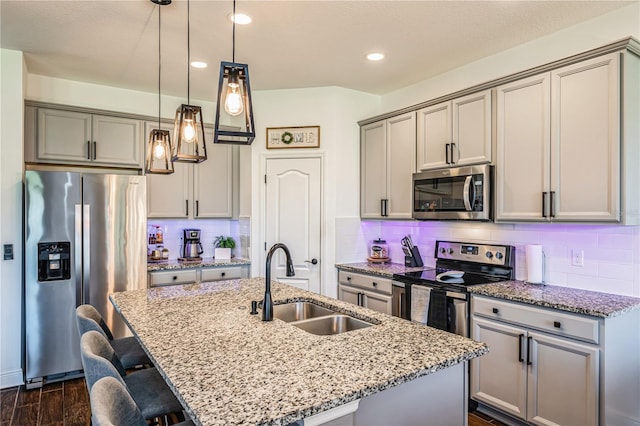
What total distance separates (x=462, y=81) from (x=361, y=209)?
5.18 ft

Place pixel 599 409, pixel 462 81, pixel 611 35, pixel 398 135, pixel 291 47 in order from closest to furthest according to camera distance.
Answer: pixel 599 409
pixel 611 35
pixel 291 47
pixel 462 81
pixel 398 135

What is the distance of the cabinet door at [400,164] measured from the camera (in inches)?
148

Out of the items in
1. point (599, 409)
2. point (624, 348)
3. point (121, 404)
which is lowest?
point (599, 409)

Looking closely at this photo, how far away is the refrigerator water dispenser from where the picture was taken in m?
3.32

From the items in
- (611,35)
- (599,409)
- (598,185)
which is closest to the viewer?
(599,409)

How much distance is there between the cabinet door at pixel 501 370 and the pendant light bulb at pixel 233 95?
7.01ft

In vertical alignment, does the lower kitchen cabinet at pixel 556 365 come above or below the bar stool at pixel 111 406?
below

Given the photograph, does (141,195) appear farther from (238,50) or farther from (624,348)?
(624,348)

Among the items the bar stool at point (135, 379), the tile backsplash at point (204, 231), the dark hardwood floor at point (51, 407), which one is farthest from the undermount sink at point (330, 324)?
the tile backsplash at point (204, 231)

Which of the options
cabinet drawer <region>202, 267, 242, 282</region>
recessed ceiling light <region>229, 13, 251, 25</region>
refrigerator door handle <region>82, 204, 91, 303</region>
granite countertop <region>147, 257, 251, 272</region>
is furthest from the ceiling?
cabinet drawer <region>202, 267, 242, 282</region>

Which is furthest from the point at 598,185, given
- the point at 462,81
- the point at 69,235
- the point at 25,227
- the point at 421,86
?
the point at 25,227

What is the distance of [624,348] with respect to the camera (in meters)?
2.31

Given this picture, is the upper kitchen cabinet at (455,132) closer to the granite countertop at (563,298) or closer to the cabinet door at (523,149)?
the cabinet door at (523,149)

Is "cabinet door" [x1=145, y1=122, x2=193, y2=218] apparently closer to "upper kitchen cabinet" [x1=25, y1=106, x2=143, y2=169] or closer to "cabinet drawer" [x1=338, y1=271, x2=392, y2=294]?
"upper kitchen cabinet" [x1=25, y1=106, x2=143, y2=169]
